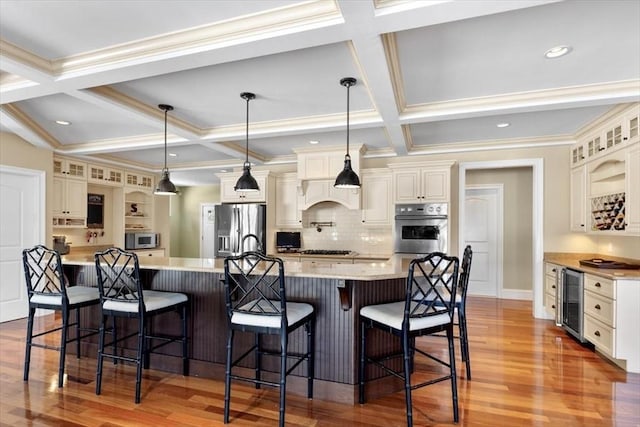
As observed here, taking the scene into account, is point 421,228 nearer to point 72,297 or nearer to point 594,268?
point 594,268

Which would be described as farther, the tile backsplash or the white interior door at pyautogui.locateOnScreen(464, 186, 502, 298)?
the white interior door at pyautogui.locateOnScreen(464, 186, 502, 298)

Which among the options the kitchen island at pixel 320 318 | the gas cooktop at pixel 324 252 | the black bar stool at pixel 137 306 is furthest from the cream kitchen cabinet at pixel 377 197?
the black bar stool at pixel 137 306

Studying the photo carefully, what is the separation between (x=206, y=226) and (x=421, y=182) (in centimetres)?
610

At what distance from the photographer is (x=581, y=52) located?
2607 mm

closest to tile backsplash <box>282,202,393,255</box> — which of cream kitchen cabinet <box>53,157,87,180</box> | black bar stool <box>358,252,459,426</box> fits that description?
black bar stool <box>358,252,459,426</box>

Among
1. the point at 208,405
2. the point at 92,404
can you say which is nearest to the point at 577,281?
the point at 208,405

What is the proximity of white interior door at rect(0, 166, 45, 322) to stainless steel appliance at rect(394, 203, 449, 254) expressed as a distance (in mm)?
5238

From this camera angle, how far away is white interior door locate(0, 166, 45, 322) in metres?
4.77

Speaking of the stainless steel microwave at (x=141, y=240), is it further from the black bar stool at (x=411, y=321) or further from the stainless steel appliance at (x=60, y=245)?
the black bar stool at (x=411, y=321)

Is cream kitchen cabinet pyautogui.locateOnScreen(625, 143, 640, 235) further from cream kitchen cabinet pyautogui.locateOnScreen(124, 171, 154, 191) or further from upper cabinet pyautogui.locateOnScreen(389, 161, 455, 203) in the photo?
cream kitchen cabinet pyautogui.locateOnScreen(124, 171, 154, 191)

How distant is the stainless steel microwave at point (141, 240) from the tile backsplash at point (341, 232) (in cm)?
330

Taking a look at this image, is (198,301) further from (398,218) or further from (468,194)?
(468,194)

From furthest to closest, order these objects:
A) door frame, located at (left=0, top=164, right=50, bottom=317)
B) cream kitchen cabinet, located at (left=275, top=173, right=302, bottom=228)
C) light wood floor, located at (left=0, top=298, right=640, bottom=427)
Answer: cream kitchen cabinet, located at (left=275, top=173, right=302, bottom=228), door frame, located at (left=0, top=164, right=50, bottom=317), light wood floor, located at (left=0, top=298, right=640, bottom=427)

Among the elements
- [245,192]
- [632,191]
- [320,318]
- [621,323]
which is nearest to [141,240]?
[245,192]
